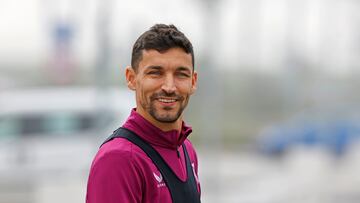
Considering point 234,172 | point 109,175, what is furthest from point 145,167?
point 234,172

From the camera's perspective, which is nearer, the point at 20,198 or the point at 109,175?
the point at 109,175

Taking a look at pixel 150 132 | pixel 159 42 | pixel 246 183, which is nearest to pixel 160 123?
pixel 150 132

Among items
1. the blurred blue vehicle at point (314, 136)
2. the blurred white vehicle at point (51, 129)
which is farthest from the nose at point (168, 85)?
the blurred blue vehicle at point (314, 136)

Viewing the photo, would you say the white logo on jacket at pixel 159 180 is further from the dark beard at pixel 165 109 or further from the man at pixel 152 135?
the dark beard at pixel 165 109

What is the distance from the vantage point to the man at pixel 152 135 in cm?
249

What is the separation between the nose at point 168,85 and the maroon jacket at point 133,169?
137mm

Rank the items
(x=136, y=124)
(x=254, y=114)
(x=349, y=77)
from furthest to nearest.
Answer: (x=254, y=114), (x=349, y=77), (x=136, y=124)

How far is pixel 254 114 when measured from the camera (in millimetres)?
39094

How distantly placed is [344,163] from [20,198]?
9.54 meters

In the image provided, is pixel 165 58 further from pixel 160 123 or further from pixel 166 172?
pixel 166 172

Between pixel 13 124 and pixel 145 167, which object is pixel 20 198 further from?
pixel 145 167

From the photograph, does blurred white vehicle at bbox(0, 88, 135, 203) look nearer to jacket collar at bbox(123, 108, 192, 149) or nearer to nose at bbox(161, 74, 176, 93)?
jacket collar at bbox(123, 108, 192, 149)

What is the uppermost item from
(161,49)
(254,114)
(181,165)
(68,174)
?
(161,49)

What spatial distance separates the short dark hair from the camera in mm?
2605
